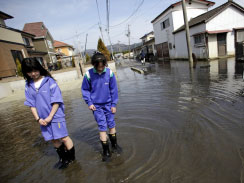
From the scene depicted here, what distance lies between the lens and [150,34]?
50.4m

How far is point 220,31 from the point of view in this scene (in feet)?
49.2

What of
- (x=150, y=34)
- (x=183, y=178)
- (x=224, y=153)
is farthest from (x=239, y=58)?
(x=150, y=34)

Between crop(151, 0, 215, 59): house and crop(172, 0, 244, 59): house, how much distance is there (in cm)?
484

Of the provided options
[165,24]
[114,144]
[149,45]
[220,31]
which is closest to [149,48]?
[149,45]

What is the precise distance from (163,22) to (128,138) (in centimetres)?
2424

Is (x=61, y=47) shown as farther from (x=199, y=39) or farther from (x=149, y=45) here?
(x=199, y=39)

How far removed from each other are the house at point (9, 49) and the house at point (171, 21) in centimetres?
1885

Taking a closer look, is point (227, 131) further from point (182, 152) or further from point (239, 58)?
point (239, 58)

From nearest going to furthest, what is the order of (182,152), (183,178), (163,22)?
(183,178)
(182,152)
(163,22)

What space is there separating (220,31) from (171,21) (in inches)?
300

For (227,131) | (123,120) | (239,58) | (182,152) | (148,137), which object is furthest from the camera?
(239,58)

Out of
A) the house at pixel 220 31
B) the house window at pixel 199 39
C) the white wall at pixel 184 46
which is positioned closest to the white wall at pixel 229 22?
the house at pixel 220 31

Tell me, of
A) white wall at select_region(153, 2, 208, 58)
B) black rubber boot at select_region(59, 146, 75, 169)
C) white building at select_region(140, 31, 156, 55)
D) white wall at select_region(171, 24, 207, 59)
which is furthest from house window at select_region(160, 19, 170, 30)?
black rubber boot at select_region(59, 146, 75, 169)

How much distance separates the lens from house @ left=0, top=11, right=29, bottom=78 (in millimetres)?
13836
